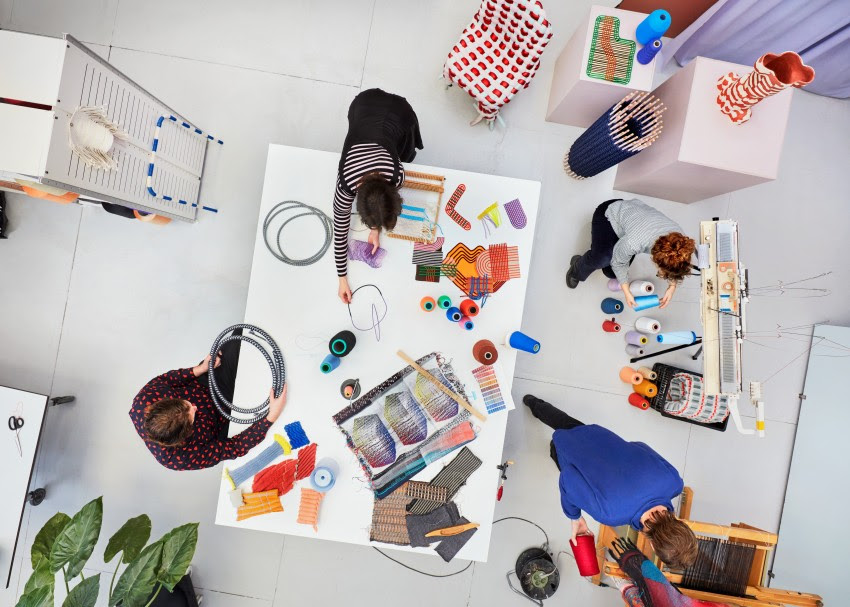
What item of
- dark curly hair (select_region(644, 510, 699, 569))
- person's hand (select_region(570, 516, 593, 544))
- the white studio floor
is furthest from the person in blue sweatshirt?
the white studio floor

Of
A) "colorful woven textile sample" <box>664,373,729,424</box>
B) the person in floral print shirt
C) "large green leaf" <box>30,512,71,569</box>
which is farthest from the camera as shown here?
"colorful woven textile sample" <box>664,373,729,424</box>

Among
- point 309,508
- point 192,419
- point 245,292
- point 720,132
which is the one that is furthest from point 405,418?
point 720,132

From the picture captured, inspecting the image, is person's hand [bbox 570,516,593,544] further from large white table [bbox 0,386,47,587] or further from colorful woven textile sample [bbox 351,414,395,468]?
large white table [bbox 0,386,47,587]

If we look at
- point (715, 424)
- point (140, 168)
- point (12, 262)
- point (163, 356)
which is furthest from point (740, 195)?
point (12, 262)

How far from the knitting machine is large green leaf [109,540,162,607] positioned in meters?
2.54

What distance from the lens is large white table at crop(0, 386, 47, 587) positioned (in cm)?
252

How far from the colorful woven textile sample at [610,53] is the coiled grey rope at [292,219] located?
1.60 m

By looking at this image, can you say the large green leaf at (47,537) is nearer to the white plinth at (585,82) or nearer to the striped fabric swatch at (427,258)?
the striped fabric swatch at (427,258)

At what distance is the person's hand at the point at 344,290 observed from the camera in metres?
2.17

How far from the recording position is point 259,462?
→ 214 cm

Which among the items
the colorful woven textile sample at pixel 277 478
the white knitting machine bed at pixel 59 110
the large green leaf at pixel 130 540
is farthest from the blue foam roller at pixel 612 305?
the large green leaf at pixel 130 540

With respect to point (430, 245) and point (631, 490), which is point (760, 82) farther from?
point (631, 490)

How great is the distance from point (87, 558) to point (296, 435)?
1.04 m

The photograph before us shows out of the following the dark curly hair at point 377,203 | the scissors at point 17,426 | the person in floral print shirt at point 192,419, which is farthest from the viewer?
the scissors at point 17,426
